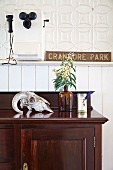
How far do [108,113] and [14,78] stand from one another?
30.1 inches

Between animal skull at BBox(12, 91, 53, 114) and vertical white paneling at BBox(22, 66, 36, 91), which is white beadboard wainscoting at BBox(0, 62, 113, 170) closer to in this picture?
vertical white paneling at BBox(22, 66, 36, 91)

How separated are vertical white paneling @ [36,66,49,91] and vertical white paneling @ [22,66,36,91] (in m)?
0.03

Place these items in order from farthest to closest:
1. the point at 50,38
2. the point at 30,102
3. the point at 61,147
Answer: the point at 50,38 → the point at 30,102 → the point at 61,147

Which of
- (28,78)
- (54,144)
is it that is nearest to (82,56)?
(28,78)

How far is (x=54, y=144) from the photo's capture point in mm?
1574

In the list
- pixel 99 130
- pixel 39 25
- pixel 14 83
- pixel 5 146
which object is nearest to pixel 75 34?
pixel 39 25

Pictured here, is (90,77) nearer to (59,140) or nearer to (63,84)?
(63,84)

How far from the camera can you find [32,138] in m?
1.57

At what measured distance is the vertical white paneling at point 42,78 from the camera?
2.19m

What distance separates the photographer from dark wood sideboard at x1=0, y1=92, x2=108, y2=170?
5.14 feet

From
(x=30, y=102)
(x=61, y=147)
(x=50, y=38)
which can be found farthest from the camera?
(x=50, y=38)

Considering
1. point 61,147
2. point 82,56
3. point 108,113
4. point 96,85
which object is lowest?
point 61,147

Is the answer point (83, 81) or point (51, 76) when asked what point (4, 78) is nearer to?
point (51, 76)

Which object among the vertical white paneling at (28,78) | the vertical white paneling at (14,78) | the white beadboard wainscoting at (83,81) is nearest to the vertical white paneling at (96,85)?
the white beadboard wainscoting at (83,81)
